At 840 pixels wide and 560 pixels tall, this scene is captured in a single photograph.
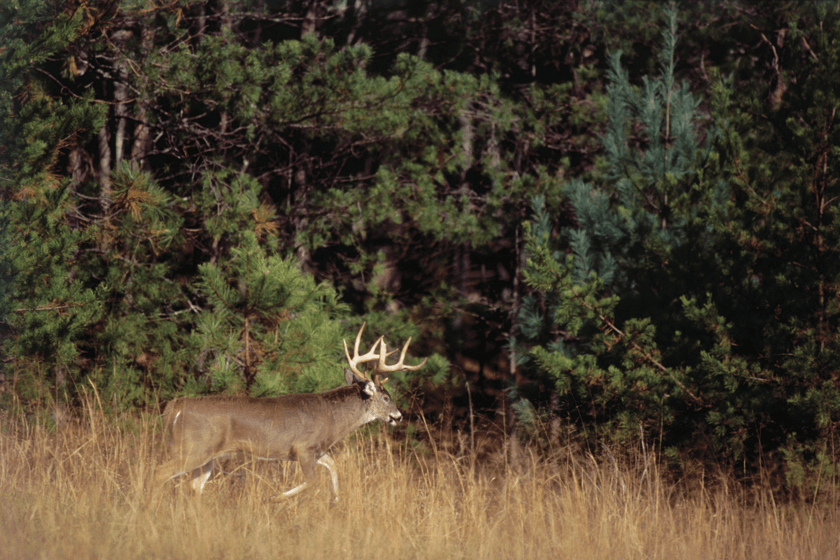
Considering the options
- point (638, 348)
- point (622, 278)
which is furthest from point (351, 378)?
point (622, 278)

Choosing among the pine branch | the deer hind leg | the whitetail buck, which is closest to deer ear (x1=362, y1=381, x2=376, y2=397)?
the whitetail buck

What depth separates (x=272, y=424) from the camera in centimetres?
539

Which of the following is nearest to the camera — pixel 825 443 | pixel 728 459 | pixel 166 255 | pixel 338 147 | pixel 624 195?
pixel 825 443

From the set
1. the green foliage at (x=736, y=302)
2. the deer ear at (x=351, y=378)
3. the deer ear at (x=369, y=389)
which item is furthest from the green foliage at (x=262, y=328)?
the green foliage at (x=736, y=302)

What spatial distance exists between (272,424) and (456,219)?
556 centimetres

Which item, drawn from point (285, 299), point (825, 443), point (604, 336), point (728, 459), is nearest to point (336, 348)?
point (285, 299)

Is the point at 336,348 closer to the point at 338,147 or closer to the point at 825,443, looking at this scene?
the point at 825,443

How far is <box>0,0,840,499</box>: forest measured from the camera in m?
5.49

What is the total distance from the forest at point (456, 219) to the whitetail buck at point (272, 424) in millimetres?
318

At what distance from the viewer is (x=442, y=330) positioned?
36.4 feet

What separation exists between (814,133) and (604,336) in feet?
6.46

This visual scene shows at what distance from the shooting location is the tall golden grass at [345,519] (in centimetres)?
420

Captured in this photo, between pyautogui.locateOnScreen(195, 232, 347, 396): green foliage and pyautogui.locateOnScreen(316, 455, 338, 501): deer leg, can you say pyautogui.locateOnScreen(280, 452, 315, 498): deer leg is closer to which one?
pyautogui.locateOnScreen(316, 455, 338, 501): deer leg

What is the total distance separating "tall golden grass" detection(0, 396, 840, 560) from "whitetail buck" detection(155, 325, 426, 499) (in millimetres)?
152
